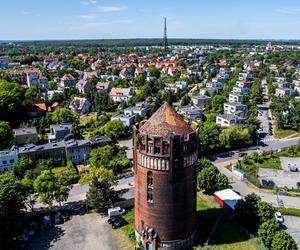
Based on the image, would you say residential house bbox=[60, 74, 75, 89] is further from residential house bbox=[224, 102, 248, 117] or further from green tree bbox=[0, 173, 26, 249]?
green tree bbox=[0, 173, 26, 249]

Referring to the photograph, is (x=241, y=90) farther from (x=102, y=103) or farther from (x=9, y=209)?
(x=9, y=209)

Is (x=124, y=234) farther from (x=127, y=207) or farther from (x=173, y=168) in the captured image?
(x=173, y=168)

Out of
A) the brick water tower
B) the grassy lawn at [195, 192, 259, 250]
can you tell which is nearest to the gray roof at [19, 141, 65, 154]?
the grassy lawn at [195, 192, 259, 250]

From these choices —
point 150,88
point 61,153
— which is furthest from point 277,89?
point 61,153

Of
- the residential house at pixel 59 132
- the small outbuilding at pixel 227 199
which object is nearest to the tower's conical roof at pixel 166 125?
the small outbuilding at pixel 227 199

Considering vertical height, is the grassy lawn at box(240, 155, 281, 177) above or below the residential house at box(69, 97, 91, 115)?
below

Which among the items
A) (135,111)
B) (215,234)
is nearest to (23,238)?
(215,234)

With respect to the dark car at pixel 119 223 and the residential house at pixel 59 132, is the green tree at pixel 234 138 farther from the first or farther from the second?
the residential house at pixel 59 132
